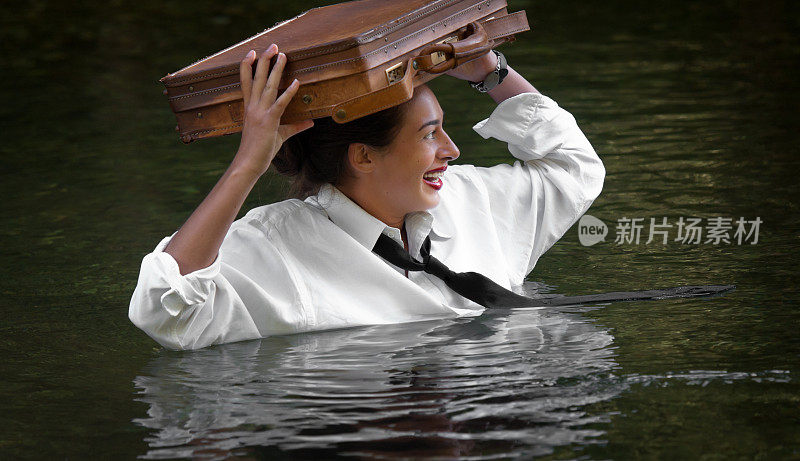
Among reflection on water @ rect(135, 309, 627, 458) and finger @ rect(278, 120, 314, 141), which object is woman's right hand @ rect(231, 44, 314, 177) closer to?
finger @ rect(278, 120, 314, 141)

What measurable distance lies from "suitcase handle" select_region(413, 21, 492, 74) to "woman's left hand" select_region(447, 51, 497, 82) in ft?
1.22

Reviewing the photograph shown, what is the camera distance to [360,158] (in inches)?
139

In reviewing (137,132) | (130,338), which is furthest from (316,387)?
(137,132)

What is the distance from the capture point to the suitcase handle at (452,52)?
129 inches

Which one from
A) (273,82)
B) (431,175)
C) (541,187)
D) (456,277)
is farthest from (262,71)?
(541,187)

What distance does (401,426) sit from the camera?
2938 mm

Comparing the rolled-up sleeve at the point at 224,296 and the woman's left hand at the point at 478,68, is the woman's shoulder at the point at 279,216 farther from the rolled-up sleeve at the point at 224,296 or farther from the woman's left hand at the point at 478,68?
the woman's left hand at the point at 478,68

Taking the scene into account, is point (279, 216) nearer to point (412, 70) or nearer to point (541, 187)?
point (412, 70)

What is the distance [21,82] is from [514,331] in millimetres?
6758

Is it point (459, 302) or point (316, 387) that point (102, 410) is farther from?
point (459, 302)

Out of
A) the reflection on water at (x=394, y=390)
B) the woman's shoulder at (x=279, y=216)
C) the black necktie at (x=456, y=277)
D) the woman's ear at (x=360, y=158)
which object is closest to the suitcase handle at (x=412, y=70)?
the woman's ear at (x=360, y=158)

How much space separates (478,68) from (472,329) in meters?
0.81

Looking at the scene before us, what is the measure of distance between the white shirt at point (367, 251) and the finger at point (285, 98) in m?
0.39

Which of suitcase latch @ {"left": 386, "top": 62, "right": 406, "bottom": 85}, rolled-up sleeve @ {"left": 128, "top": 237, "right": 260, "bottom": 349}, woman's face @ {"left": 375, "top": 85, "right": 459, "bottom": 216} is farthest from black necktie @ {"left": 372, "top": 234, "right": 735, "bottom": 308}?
suitcase latch @ {"left": 386, "top": 62, "right": 406, "bottom": 85}
